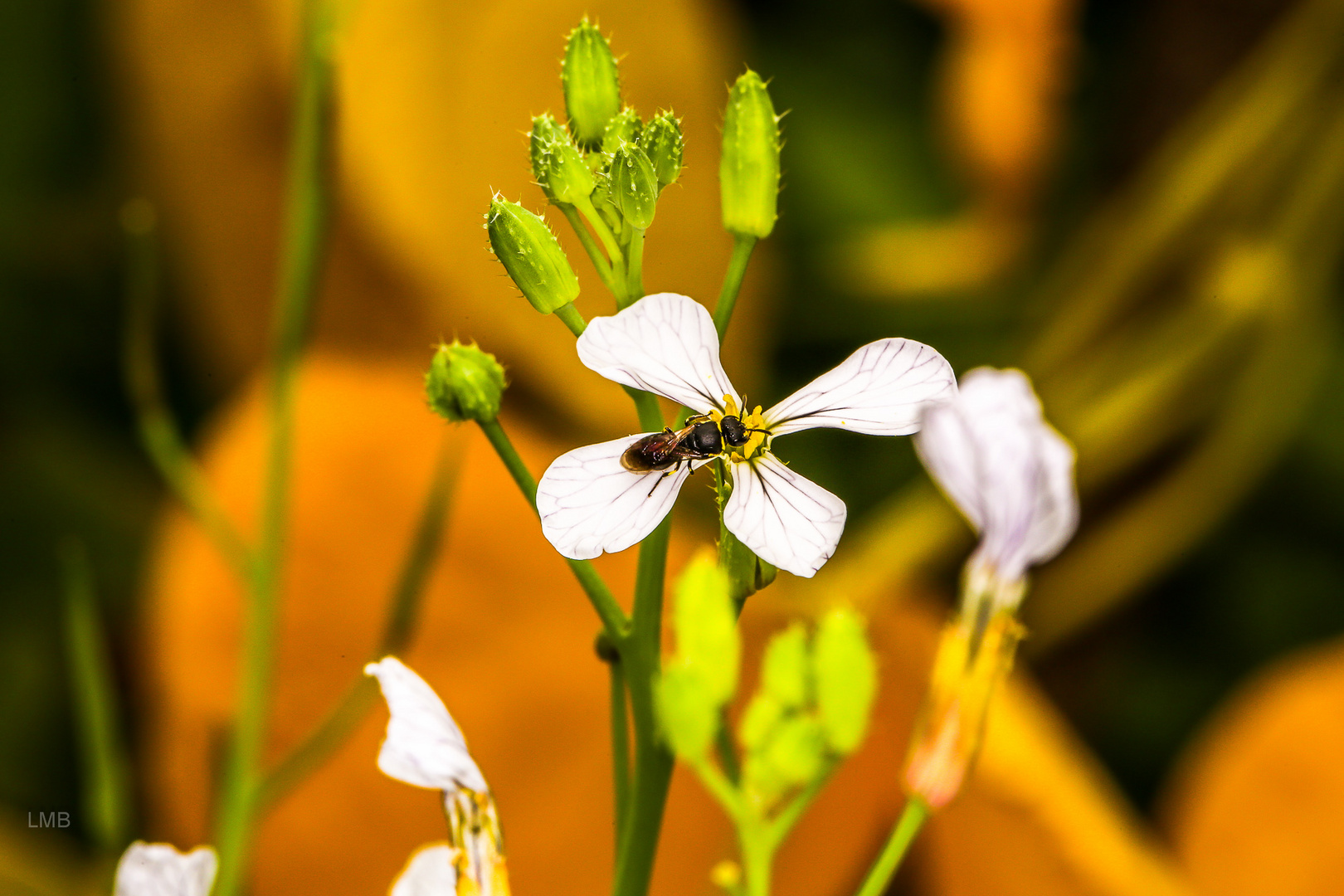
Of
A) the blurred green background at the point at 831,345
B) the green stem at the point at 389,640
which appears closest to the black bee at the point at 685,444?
the green stem at the point at 389,640

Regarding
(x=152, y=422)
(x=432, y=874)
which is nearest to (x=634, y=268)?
(x=432, y=874)

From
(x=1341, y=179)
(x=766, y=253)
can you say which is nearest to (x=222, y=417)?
(x=766, y=253)

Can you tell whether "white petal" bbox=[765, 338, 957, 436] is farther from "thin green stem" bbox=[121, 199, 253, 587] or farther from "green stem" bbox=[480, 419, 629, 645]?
"thin green stem" bbox=[121, 199, 253, 587]

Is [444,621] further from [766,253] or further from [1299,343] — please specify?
[1299,343]

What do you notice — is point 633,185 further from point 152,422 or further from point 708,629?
point 152,422

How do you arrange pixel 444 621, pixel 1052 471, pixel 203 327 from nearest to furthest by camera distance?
1. pixel 1052 471
2. pixel 444 621
3. pixel 203 327

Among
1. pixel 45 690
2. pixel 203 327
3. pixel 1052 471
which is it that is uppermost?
pixel 203 327

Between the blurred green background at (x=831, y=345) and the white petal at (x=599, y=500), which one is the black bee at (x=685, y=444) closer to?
the white petal at (x=599, y=500)
